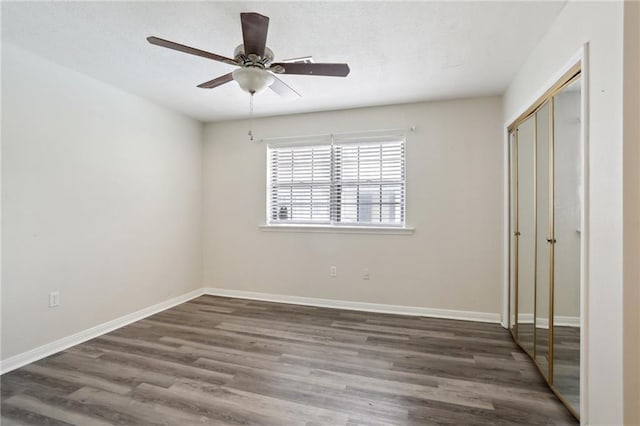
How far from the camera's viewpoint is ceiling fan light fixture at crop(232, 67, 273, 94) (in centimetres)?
187

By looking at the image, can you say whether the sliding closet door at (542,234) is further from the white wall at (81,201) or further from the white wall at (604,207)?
the white wall at (81,201)

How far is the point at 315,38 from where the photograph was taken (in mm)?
2184

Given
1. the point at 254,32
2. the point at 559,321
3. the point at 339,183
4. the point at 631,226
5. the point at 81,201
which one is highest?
the point at 254,32

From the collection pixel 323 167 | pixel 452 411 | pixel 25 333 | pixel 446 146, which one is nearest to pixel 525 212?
pixel 446 146

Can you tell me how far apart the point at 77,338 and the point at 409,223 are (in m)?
3.54

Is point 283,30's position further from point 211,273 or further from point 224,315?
point 211,273

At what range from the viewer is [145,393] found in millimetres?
2041

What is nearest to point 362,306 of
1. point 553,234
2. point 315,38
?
point 553,234

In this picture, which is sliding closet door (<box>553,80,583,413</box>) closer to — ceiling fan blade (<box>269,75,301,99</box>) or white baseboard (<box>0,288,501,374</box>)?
white baseboard (<box>0,288,501,374</box>)

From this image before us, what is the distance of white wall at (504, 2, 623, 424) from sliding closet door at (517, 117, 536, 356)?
873 millimetres

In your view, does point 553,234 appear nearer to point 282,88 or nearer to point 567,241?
point 567,241

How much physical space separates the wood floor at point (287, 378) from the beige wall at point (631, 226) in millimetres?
666

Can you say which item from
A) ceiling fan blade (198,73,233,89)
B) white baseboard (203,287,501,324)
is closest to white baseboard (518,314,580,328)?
white baseboard (203,287,501,324)

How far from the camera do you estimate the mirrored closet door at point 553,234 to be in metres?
1.74
